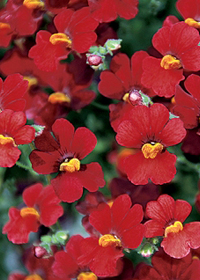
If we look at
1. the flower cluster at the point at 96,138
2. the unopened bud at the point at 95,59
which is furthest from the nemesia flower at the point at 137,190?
the unopened bud at the point at 95,59

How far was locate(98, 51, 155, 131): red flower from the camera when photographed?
0.78m

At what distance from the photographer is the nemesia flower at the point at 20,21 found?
2.69 feet

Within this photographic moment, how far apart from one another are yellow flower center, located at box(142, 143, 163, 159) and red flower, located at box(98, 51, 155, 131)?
3.9 inches

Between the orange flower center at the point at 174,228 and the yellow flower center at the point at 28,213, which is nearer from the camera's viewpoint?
the orange flower center at the point at 174,228

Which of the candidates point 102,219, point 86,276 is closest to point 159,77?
point 102,219

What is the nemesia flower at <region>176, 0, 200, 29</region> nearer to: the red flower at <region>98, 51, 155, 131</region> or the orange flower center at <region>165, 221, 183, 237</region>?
the red flower at <region>98, 51, 155, 131</region>

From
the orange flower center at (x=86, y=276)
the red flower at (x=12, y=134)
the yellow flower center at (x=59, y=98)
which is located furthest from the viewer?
the yellow flower center at (x=59, y=98)

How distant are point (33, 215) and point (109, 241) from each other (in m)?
0.16

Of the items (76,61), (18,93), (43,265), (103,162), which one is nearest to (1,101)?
(18,93)

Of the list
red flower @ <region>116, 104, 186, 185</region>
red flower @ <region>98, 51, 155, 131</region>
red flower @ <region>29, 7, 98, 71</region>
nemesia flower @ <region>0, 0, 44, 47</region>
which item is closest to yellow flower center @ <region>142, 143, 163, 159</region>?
red flower @ <region>116, 104, 186, 185</region>

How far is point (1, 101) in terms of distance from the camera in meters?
0.71

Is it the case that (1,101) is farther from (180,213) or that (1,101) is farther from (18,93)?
(180,213)

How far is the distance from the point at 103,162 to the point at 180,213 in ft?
1.48

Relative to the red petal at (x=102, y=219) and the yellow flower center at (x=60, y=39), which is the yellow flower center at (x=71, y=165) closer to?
the red petal at (x=102, y=219)
